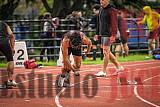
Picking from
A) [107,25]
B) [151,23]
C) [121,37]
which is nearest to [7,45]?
[107,25]

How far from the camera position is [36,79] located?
47.1ft

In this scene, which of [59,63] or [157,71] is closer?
[157,71]

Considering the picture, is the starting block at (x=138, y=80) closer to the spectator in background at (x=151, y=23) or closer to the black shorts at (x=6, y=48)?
the black shorts at (x=6, y=48)

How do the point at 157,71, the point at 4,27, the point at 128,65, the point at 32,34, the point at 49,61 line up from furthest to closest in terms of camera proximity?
the point at 32,34
the point at 49,61
the point at 128,65
the point at 157,71
the point at 4,27

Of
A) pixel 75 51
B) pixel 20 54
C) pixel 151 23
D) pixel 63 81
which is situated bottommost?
pixel 63 81

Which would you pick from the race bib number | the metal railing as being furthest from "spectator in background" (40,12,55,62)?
the race bib number

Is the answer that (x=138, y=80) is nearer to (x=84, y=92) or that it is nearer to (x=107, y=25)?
(x=107, y=25)

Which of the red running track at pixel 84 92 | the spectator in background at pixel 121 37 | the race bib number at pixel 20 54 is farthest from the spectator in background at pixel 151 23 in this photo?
the red running track at pixel 84 92

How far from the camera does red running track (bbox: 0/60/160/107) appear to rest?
10.1 meters

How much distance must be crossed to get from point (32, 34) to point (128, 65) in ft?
18.0

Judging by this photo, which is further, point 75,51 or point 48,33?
point 48,33

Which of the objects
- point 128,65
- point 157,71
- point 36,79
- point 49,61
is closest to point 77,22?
point 49,61

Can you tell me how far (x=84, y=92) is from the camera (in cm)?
1156

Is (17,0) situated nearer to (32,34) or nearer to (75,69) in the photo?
(32,34)
